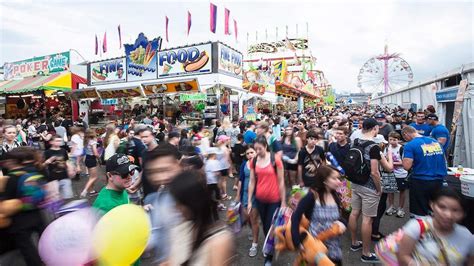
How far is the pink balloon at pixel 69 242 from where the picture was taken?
Answer: 1.70 meters

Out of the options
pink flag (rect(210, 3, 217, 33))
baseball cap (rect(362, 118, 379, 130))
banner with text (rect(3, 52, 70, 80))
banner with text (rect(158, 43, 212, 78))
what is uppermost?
pink flag (rect(210, 3, 217, 33))

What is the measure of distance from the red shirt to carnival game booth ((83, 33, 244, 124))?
914 centimetres

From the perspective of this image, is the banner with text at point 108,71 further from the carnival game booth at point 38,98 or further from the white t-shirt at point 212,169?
the white t-shirt at point 212,169

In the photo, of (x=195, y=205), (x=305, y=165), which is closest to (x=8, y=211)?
(x=195, y=205)

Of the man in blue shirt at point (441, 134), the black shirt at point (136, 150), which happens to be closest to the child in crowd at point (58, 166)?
the black shirt at point (136, 150)

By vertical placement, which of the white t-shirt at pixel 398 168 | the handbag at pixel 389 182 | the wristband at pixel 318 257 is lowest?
the wristband at pixel 318 257

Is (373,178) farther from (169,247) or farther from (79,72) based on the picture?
(79,72)

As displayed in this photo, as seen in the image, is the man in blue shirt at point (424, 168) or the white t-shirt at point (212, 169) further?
the white t-shirt at point (212, 169)

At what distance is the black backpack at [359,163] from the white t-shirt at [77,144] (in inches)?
244

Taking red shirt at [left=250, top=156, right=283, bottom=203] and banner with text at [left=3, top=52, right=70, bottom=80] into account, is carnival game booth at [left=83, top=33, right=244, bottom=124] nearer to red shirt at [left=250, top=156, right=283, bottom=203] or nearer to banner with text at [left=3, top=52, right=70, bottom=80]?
banner with text at [left=3, top=52, right=70, bottom=80]

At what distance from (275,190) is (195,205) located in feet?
6.97

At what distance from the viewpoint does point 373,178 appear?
370cm

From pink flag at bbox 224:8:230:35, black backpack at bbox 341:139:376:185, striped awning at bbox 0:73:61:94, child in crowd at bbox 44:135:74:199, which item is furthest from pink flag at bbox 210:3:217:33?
black backpack at bbox 341:139:376:185

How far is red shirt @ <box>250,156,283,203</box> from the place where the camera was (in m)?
3.54
